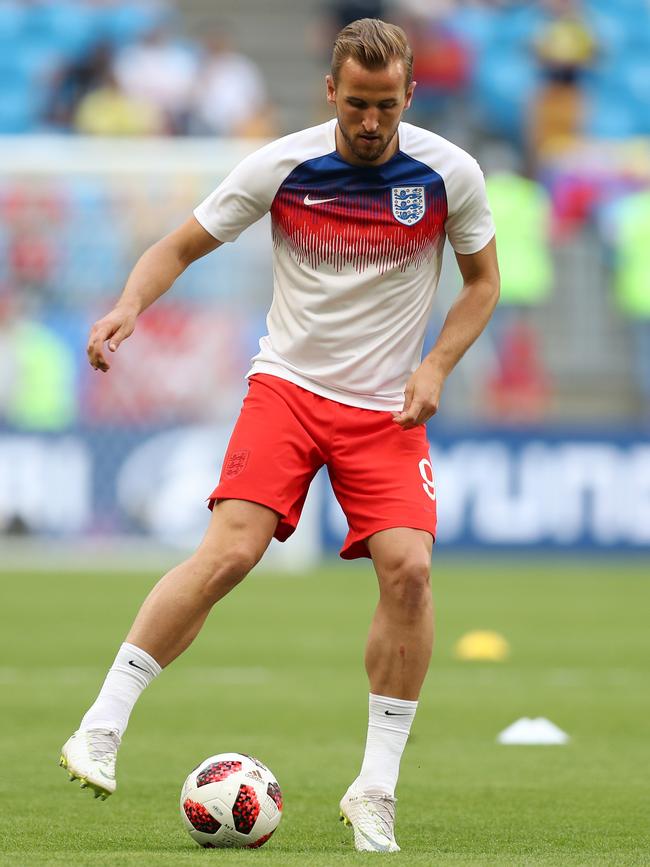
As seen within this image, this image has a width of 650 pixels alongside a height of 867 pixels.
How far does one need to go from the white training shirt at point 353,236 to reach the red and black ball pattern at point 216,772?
108cm

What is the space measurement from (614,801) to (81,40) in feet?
54.2

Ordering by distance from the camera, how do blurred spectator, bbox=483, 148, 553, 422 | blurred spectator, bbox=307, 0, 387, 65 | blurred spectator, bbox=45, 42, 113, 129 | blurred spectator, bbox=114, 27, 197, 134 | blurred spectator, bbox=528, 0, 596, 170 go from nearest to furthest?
blurred spectator, bbox=483, 148, 553, 422 < blurred spectator, bbox=45, 42, 113, 129 < blurred spectator, bbox=114, 27, 197, 134 < blurred spectator, bbox=307, 0, 387, 65 < blurred spectator, bbox=528, 0, 596, 170

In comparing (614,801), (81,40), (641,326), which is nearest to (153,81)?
(81,40)

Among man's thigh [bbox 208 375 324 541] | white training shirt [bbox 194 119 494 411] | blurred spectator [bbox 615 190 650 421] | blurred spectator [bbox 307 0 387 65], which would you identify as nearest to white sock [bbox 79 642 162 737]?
man's thigh [bbox 208 375 324 541]

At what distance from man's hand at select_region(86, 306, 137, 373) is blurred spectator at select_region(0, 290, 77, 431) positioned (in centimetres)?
1107

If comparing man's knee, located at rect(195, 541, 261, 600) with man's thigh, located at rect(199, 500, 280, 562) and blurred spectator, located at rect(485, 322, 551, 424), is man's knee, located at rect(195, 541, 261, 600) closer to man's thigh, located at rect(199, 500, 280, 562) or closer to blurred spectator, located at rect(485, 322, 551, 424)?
man's thigh, located at rect(199, 500, 280, 562)

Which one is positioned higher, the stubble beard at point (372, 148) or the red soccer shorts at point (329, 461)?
the stubble beard at point (372, 148)

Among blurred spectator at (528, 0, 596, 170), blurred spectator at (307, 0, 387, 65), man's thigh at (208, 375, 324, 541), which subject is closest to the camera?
man's thigh at (208, 375, 324, 541)

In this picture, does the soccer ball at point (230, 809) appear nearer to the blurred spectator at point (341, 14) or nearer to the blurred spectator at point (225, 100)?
the blurred spectator at point (225, 100)

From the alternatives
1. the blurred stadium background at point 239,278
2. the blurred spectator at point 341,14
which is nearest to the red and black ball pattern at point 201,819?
the blurred stadium background at point 239,278

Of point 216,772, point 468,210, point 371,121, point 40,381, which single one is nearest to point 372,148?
point 371,121

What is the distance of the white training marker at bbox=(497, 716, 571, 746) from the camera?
289 inches

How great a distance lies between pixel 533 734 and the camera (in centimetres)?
737

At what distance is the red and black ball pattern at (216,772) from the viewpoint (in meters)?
5.03
